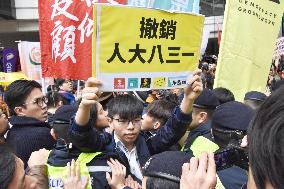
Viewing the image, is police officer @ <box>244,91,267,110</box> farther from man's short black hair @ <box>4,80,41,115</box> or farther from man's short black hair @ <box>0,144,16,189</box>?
man's short black hair @ <box>0,144,16,189</box>

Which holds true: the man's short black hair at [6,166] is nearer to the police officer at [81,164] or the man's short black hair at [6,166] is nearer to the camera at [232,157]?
the police officer at [81,164]

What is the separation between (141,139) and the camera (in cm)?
249

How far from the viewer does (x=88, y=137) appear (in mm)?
2094

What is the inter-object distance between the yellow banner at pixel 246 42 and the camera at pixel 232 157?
220cm

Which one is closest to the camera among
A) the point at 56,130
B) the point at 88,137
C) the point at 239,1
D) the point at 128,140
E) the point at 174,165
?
the point at 174,165

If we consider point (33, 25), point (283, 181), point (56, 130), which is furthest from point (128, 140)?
point (33, 25)

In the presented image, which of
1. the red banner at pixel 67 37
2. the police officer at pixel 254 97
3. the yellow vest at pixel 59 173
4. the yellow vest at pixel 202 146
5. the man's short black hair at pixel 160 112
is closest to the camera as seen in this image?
the yellow vest at pixel 59 173

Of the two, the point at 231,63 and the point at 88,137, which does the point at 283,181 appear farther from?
the point at 231,63

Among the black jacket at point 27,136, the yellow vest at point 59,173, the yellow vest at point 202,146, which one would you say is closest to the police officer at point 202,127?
the yellow vest at point 202,146

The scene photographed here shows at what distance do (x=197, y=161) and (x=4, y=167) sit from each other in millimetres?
696

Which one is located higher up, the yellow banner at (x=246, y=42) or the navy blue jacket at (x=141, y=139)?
the yellow banner at (x=246, y=42)

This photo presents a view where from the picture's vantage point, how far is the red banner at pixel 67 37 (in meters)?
3.32

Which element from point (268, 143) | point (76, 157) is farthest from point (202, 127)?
point (268, 143)

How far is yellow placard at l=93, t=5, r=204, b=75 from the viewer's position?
6.92ft
